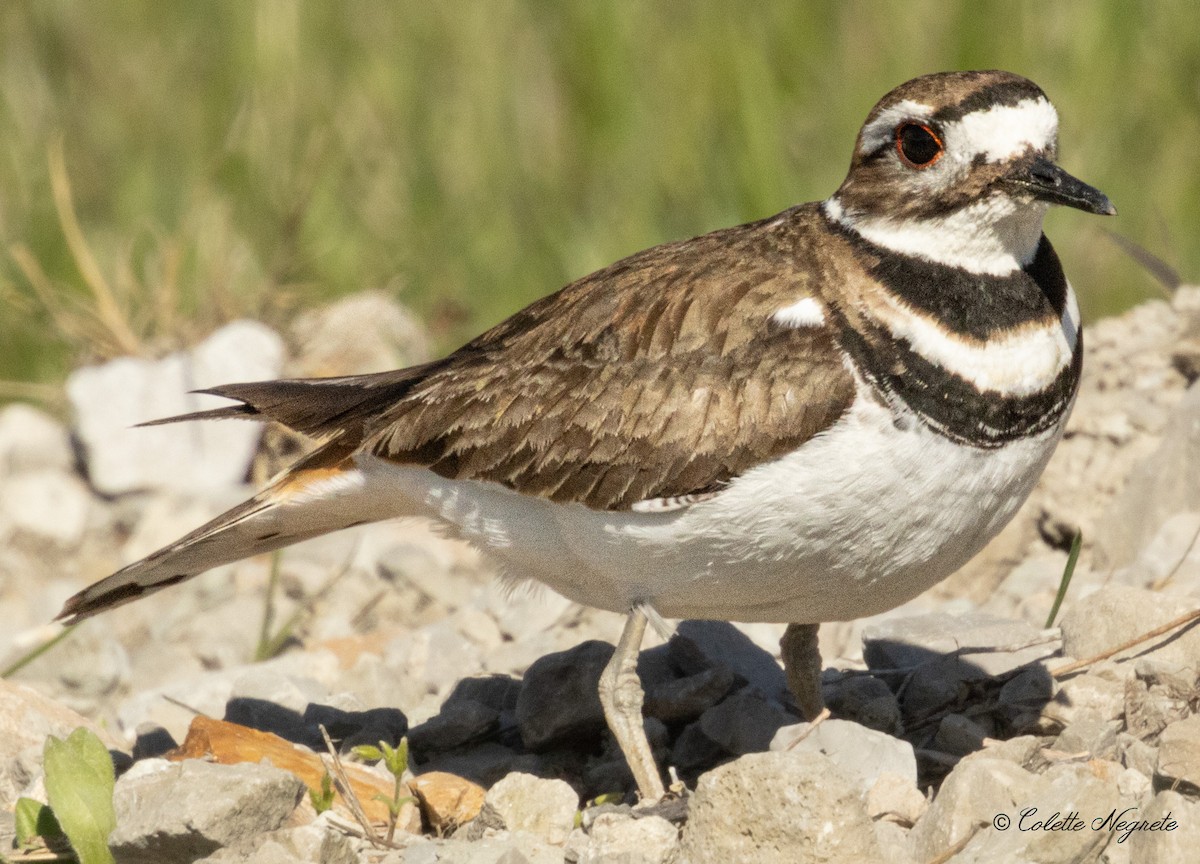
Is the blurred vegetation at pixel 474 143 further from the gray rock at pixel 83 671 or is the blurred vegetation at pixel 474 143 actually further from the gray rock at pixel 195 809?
the gray rock at pixel 195 809

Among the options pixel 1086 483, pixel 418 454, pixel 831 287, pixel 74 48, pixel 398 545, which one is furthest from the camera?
pixel 74 48

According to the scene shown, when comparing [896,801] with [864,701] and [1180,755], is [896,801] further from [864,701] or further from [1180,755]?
[864,701]

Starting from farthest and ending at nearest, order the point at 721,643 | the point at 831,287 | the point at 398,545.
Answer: the point at 398,545 < the point at 721,643 < the point at 831,287

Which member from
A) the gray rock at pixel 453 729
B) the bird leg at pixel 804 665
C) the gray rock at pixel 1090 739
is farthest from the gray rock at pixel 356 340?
the gray rock at pixel 1090 739

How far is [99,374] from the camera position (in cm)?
905

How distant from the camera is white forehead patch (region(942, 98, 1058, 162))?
4784mm

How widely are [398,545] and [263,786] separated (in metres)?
3.46

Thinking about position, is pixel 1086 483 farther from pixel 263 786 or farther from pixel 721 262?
pixel 263 786

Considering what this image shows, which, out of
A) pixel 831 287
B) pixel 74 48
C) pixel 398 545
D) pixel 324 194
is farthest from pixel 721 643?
pixel 74 48

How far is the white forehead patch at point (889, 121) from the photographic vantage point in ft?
16.1

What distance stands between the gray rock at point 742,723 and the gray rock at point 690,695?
0.20 ft

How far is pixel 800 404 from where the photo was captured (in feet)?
15.3

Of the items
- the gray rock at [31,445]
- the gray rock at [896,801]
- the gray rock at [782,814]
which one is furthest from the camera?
the gray rock at [31,445]

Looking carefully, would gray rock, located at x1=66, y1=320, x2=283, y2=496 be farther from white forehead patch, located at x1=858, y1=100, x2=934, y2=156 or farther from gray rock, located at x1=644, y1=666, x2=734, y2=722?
white forehead patch, located at x1=858, y1=100, x2=934, y2=156
